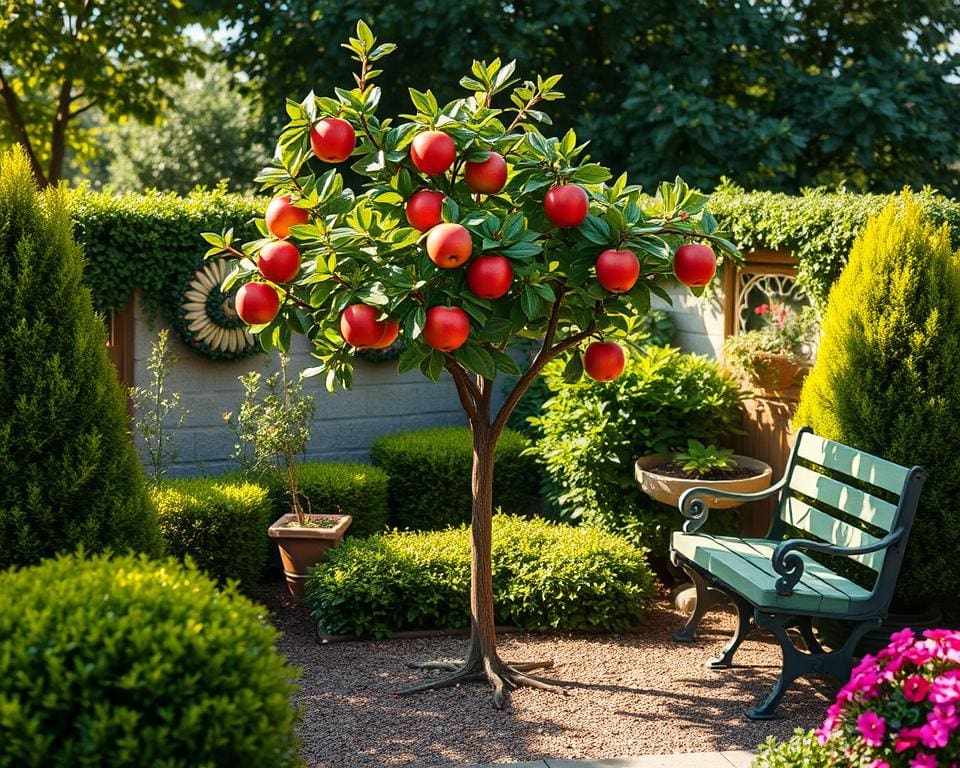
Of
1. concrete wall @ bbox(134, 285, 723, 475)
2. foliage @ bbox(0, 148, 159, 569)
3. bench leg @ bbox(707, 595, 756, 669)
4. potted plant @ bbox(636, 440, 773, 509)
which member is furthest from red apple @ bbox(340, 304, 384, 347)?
concrete wall @ bbox(134, 285, 723, 475)

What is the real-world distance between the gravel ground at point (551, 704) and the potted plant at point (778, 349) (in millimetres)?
1487

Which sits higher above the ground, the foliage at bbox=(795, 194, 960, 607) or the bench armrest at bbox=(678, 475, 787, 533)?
the foliage at bbox=(795, 194, 960, 607)

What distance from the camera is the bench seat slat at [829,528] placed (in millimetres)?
5008

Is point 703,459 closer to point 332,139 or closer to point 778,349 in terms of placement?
point 778,349

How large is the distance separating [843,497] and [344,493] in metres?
3.20

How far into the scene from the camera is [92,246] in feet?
23.3

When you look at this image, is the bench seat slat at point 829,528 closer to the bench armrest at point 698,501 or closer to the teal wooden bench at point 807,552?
the teal wooden bench at point 807,552

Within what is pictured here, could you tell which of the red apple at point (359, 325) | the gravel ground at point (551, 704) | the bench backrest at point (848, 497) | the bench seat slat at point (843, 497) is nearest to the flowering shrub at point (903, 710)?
the gravel ground at point (551, 704)

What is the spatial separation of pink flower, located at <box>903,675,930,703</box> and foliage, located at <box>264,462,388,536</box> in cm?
427

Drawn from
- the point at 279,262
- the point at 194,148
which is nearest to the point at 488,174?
the point at 279,262

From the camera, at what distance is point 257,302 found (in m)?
4.19

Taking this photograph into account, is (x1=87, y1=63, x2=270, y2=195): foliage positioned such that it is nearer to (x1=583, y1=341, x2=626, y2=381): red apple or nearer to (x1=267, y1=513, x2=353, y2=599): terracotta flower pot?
(x1=267, y1=513, x2=353, y2=599): terracotta flower pot

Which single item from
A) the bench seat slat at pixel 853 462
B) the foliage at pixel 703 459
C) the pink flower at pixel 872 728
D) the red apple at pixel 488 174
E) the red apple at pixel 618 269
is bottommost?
the pink flower at pixel 872 728

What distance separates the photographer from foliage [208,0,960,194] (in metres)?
11.2
